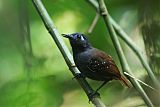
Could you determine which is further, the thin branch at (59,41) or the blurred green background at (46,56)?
the blurred green background at (46,56)

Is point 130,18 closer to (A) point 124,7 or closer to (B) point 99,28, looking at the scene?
(A) point 124,7

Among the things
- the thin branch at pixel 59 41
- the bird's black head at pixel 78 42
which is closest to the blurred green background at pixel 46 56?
the bird's black head at pixel 78 42

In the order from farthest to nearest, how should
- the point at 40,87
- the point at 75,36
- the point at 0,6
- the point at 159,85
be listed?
the point at 0,6, the point at 40,87, the point at 75,36, the point at 159,85

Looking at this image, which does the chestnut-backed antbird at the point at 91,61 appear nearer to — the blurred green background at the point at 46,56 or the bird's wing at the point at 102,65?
the bird's wing at the point at 102,65

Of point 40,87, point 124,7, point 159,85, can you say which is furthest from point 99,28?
point 159,85

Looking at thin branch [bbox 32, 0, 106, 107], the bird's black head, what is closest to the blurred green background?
the bird's black head

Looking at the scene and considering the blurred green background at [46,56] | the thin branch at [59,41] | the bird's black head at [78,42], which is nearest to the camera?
the thin branch at [59,41]

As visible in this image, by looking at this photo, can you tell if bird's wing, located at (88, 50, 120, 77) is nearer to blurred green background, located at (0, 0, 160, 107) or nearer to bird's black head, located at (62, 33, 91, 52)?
bird's black head, located at (62, 33, 91, 52)
